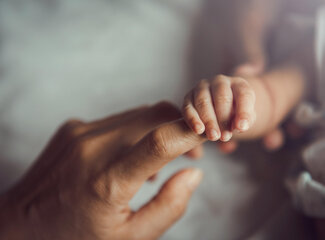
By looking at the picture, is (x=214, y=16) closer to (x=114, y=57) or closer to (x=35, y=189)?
(x=114, y=57)

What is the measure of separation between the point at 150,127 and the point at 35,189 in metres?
0.22

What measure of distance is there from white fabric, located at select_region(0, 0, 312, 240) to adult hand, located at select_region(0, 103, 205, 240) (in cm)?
17

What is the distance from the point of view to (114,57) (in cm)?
84

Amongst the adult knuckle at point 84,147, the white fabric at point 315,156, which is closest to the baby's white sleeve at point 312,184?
the white fabric at point 315,156

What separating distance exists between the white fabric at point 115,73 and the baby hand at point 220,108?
30cm

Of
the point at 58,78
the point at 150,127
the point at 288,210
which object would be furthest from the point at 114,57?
the point at 288,210

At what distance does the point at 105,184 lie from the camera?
0.44 meters

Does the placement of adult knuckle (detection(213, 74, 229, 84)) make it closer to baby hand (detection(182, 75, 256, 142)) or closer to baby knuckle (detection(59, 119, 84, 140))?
baby hand (detection(182, 75, 256, 142))

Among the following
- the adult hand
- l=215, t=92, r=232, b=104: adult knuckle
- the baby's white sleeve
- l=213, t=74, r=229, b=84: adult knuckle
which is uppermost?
l=213, t=74, r=229, b=84: adult knuckle

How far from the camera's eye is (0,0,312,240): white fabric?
2.21ft

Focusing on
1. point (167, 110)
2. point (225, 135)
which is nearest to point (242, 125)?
point (225, 135)

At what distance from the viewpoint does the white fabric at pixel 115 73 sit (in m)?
0.67

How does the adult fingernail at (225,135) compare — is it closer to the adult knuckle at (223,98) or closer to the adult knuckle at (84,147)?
the adult knuckle at (223,98)

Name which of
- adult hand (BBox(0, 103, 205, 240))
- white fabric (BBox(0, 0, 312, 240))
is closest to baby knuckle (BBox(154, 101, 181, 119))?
adult hand (BBox(0, 103, 205, 240))
